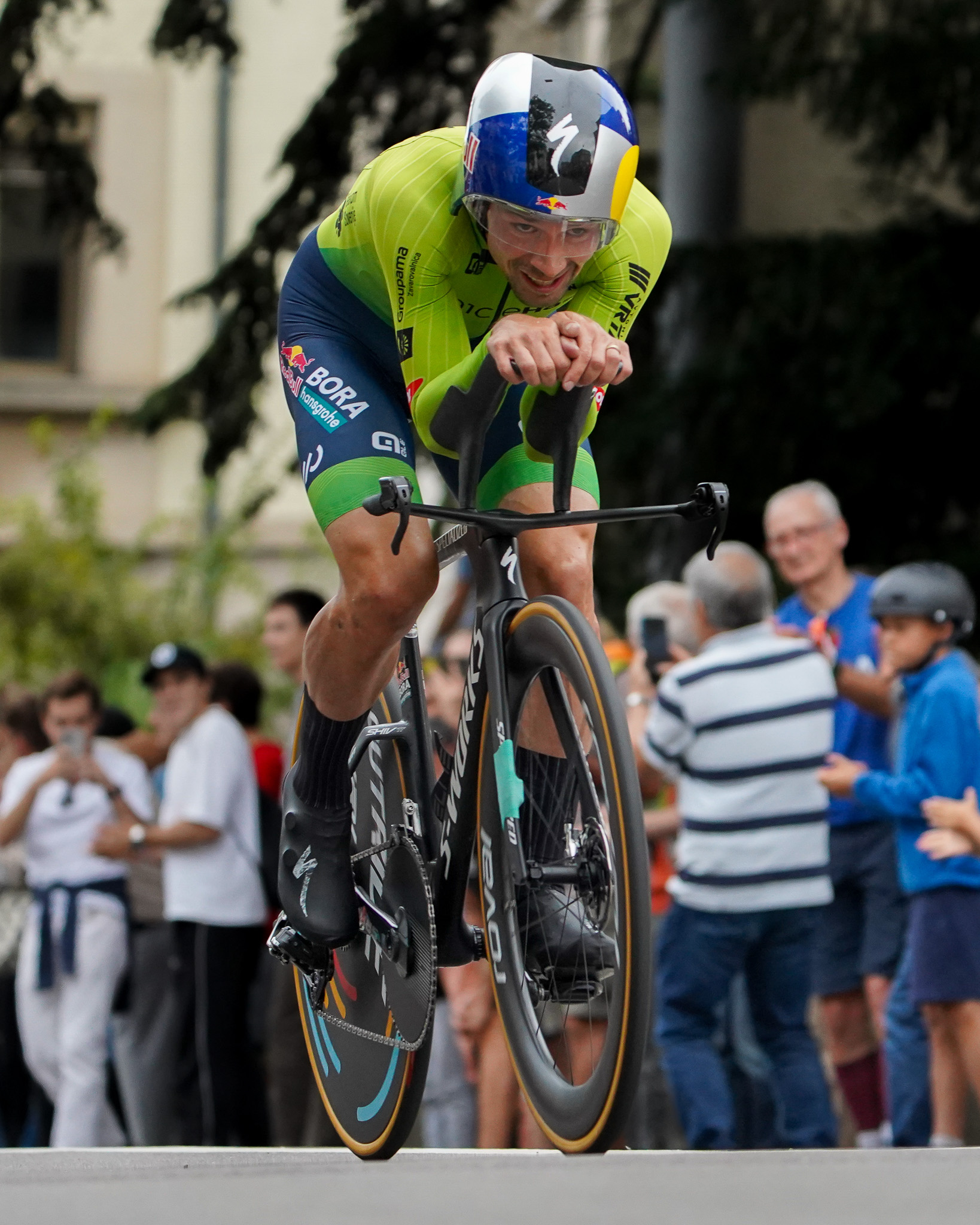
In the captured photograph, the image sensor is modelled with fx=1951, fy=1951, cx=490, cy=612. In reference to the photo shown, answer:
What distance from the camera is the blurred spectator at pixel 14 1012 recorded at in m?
8.14

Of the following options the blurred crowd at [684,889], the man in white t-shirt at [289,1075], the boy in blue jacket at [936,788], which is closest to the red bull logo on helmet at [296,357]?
the blurred crowd at [684,889]

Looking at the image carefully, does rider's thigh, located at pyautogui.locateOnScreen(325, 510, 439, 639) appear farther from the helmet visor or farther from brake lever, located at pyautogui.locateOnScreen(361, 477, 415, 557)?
the helmet visor

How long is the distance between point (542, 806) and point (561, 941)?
0.83ft

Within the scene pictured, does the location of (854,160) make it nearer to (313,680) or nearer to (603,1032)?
(313,680)

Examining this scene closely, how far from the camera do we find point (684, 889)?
6141mm

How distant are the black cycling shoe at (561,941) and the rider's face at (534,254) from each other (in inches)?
43.2

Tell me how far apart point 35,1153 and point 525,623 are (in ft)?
5.10

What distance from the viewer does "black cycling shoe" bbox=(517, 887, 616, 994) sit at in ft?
11.2

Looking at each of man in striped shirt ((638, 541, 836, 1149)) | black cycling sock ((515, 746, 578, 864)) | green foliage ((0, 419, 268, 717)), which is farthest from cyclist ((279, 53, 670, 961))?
green foliage ((0, 419, 268, 717))

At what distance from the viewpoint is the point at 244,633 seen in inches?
579

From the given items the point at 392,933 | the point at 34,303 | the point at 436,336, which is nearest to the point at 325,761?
the point at 392,933

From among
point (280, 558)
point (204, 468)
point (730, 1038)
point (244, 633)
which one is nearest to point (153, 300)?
point (280, 558)

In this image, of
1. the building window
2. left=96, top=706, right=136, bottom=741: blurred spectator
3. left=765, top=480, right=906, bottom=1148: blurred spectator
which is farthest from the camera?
the building window

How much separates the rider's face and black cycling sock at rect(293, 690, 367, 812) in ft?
3.42
